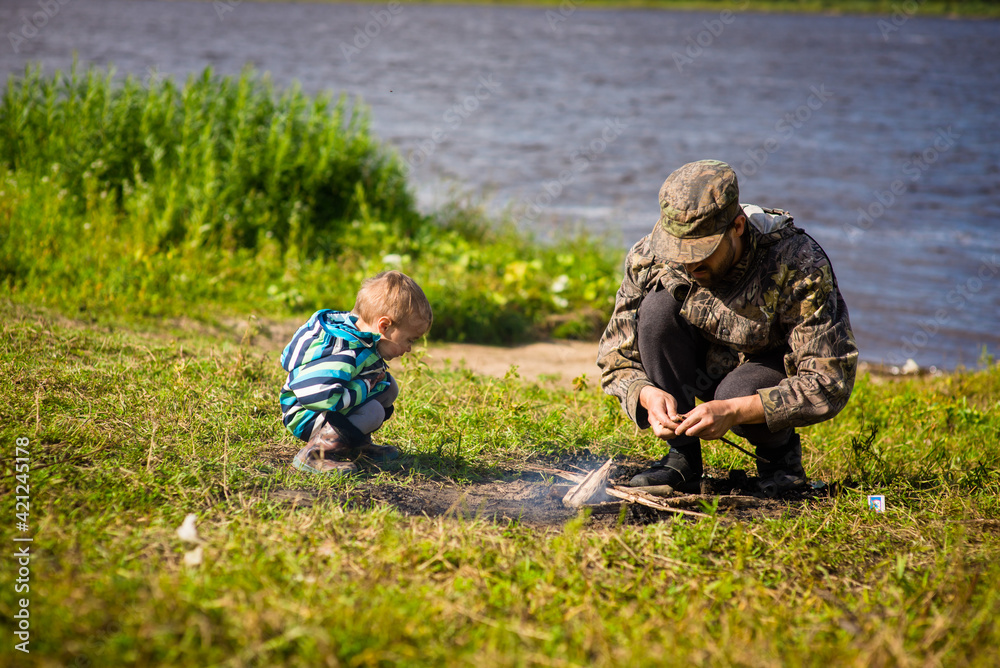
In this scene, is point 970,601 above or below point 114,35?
below

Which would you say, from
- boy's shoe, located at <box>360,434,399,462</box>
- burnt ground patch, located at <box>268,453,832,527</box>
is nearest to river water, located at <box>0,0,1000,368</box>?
burnt ground patch, located at <box>268,453,832,527</box>

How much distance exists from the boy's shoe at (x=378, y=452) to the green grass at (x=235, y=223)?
249 cm

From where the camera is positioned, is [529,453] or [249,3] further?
[249,3]

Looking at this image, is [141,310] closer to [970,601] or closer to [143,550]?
[143,550]

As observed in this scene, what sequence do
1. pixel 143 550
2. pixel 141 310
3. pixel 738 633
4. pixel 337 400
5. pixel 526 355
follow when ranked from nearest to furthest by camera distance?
pixel 738 633 → pixel 143 550 → pixel 337 400 → pixel 141 310 → pixel 526 355

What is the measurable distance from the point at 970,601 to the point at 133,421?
3.32 metres

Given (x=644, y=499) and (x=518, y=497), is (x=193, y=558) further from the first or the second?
(x=644, y=499)

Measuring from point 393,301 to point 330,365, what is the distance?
36 cm

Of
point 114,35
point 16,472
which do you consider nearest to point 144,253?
point 16,472

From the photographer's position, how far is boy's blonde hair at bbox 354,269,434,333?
312 cm

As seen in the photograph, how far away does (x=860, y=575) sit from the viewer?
2729 mm

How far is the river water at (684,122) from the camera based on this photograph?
9117mm

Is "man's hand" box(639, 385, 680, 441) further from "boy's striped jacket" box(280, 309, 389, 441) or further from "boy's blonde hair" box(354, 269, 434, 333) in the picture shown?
"boy's striped jacket" box(280, 309, 389, 441)

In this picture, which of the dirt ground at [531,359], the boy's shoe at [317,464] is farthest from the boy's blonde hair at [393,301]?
the dirt ground at [531,359]
